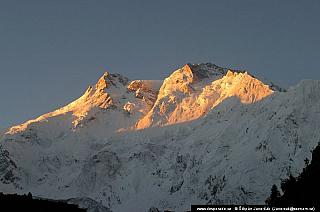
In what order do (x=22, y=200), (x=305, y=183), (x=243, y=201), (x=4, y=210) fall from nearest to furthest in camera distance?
1. (x=4, y=210)
2. (x=22, y=200)
3. (x=305, y=183)
4. (x=243, y=201)

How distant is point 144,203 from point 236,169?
119 feet

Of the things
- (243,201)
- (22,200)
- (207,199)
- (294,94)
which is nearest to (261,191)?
(243,201)

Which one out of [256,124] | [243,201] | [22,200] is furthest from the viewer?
[256,124]

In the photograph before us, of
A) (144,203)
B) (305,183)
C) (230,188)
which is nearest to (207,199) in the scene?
(230,188)

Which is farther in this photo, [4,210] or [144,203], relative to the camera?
[144,203]

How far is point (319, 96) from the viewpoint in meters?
190

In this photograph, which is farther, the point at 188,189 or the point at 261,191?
the point at 188,189

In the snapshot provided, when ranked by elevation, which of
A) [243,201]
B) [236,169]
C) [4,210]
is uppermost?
[236,169]

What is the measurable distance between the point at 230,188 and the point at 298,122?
1248 inches

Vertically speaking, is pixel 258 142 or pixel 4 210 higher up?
pixel 258 142

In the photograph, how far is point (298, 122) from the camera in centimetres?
18738

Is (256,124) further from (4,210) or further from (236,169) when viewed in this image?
(4,210)

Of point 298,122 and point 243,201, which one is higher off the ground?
point 298,122

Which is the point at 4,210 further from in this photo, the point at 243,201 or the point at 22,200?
the point at 243,201
